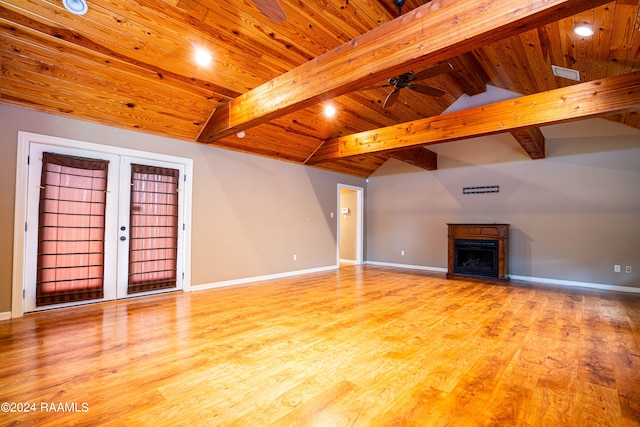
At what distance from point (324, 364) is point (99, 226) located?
141 inches

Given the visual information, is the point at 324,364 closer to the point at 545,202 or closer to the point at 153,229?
the point at 153,229

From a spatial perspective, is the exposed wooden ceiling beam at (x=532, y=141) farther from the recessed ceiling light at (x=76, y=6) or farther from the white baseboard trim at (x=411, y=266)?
the recessed ceiling light at (x=76, y=6)

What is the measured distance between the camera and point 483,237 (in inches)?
235

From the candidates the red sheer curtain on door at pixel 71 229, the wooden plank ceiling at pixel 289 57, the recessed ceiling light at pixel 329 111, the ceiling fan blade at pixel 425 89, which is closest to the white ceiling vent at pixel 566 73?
the wooden plank ceiling at pixel 289 57

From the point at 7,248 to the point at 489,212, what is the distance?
780 cm

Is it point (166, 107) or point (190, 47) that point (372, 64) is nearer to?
point (190, 47)

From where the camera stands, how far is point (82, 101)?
11.8 feet

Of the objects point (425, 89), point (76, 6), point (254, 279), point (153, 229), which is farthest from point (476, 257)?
point (76, 6)

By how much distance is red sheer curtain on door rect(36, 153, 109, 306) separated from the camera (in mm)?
3582

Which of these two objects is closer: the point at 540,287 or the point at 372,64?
the point at 372,64

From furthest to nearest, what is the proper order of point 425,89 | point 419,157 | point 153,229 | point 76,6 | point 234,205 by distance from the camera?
point 419,157 < point 234,205 < point 153,229 < point 425,89 < point 76,6

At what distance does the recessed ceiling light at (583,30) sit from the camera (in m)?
2.86

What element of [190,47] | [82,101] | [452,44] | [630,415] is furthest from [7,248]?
[630,415]

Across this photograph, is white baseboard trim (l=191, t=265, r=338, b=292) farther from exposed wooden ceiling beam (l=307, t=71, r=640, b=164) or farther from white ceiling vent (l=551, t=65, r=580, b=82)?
white ceiling vent (l=551, t=65, r=580, b=82)
